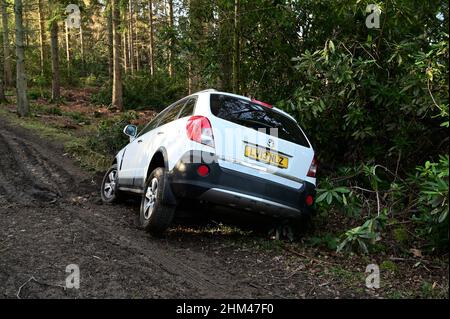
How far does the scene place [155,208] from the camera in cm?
485

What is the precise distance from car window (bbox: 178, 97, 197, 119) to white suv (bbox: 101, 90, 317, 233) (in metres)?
0.02

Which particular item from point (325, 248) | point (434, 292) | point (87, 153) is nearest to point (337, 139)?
point (325, 248)

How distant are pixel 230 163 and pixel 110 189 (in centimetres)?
344

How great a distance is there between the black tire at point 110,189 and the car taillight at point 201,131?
2.72 m

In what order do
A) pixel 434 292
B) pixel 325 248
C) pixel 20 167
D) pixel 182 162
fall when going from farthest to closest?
pixel 20 167
pixel 325 248
pixel 182 162
pixel 434 292

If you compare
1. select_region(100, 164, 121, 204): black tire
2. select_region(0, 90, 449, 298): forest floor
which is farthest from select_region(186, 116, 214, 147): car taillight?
select_region(100, 164, 121, 204): black tire

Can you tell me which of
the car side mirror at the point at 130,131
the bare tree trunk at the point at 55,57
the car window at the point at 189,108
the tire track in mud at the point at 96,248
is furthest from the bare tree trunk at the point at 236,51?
the bare tree trunk at the point at 55,57

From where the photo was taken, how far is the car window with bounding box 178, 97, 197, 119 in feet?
17.0

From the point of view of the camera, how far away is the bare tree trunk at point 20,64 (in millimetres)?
15359

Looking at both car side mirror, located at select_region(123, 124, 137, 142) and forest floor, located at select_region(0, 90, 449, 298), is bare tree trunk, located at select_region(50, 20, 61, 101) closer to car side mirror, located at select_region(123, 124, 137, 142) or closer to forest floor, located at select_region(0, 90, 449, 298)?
car side mirror, located at select_region(123, 124, 137, 142)

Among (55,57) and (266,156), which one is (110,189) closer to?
(266,156)
